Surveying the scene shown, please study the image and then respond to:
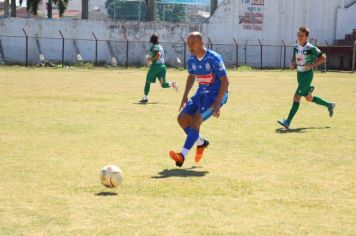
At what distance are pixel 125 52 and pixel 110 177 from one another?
133 ft

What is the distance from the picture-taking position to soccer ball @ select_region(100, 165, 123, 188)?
685 centimetres

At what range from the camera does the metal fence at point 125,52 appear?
44312 mm

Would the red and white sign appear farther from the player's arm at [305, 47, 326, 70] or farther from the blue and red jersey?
the player's arm at [305, 47, 326, 70]

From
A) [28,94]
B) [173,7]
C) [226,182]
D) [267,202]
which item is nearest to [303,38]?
Answer: [226,182]

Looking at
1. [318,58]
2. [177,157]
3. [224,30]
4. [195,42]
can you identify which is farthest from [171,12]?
[177,157]

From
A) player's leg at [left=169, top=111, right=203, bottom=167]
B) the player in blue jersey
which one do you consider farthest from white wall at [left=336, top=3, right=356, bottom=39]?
player's leg at [left=169, top=111, right=203, bottom=167]

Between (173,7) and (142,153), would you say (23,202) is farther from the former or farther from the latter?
(173,7)

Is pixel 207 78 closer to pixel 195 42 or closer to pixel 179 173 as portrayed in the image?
pixel 195 42

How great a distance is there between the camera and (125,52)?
46.9 meters

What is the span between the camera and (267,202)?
254 inches

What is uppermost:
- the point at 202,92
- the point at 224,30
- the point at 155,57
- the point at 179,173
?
the point at 224,30

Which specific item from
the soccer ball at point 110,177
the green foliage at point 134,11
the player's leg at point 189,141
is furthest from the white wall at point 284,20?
the soccer ball at point 110,177

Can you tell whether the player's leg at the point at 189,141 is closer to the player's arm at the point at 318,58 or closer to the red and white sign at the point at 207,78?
the red and white sign at the point at 207,78

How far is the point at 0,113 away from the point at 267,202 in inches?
378
